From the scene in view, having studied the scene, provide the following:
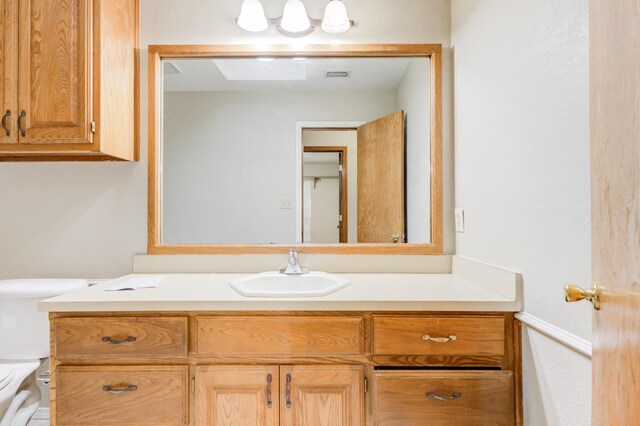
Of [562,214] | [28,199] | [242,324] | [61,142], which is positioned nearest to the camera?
[562,214]

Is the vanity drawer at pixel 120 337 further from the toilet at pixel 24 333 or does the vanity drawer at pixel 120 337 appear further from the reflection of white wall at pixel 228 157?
the reflection of white wall at pixel 228 157

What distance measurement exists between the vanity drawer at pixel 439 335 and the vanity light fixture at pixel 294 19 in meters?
1.37

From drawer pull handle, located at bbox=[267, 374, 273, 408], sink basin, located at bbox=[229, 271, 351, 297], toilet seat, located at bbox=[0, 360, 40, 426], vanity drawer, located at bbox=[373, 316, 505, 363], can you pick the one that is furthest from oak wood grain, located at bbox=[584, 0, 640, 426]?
toilet seat, located at bbox=[0, 360, 40, 426]

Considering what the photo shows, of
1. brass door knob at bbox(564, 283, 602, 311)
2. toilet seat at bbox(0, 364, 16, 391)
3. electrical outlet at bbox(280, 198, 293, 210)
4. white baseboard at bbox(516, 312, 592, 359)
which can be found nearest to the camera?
brass door knob at bbox(564, 283, 602, 311)

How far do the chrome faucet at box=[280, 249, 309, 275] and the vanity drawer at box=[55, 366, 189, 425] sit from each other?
24.9 inches

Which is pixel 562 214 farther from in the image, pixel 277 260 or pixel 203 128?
pixel 203 128

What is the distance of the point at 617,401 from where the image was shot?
673mm

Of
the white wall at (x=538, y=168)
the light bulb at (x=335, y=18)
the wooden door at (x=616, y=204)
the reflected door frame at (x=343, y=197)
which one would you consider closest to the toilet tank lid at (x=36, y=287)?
the reflected door frame at (x=343, y=197)

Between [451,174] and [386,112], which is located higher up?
[386,112]

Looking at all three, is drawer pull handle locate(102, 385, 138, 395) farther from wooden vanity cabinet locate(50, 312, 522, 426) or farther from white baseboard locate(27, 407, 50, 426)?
white baseboard locate(27, 407, 50, 426)

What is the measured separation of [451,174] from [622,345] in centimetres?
127

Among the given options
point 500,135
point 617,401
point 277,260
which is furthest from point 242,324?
point 500,135

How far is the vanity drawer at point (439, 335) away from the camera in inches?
49.7

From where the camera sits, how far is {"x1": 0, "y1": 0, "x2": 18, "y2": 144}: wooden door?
150 cm
